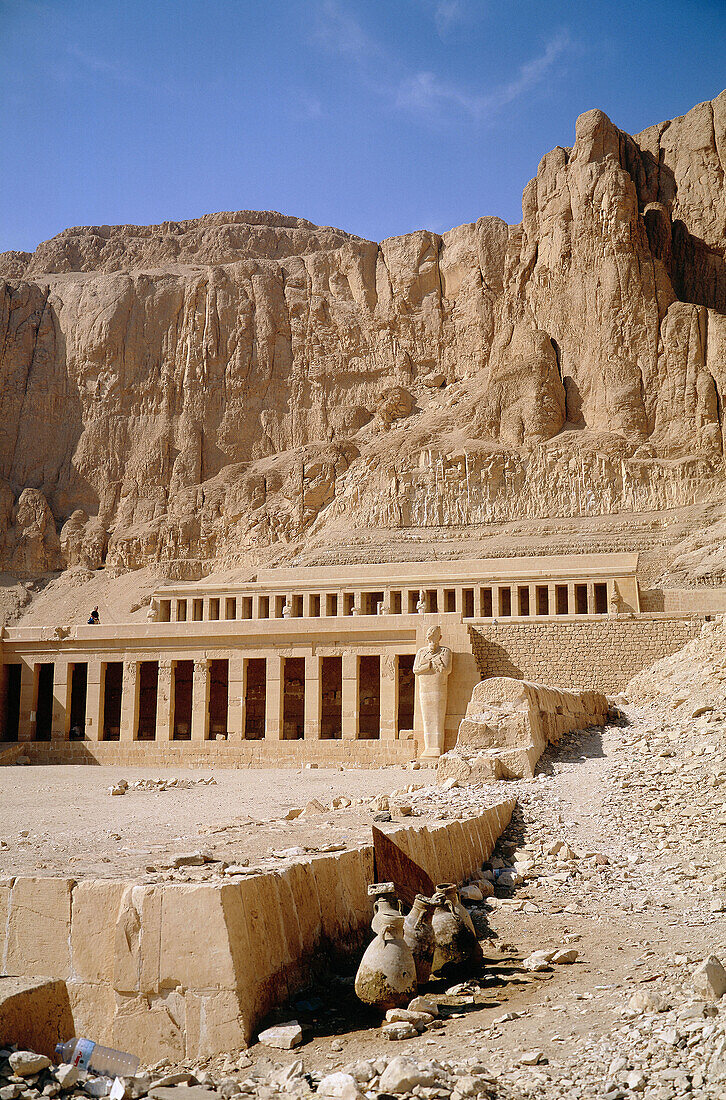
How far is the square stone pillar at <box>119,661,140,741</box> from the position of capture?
30375mm

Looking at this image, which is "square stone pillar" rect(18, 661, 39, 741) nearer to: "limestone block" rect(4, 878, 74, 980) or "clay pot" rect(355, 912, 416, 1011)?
"limestone block" rect(4, 878, 74, 980)

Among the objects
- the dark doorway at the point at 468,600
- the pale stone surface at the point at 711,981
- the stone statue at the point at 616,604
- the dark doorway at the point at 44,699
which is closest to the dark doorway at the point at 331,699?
the dark doorway at the point at 44,699

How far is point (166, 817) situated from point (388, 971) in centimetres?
844

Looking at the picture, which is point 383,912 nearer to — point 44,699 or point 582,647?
point 582,647

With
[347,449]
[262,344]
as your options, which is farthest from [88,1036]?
[262,344]

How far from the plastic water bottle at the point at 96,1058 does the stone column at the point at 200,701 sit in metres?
22.3

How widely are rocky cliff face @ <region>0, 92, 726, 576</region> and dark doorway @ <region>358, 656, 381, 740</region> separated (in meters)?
25.1

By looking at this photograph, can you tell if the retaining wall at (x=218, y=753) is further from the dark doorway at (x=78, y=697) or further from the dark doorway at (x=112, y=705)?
the dark doorway at (x=112, y=705)

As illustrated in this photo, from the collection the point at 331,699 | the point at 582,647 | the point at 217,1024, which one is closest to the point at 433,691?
the point at 582,647

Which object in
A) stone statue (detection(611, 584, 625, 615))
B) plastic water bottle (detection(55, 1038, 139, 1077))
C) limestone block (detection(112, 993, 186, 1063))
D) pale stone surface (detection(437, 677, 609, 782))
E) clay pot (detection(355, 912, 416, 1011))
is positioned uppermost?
stone statue (detection(611, 584, 625, 615))

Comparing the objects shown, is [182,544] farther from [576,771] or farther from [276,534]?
[576,771]

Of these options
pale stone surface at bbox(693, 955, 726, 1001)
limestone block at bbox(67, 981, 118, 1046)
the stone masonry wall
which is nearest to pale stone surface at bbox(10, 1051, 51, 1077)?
limestone block at bbox(67, 981, 118, 1046)

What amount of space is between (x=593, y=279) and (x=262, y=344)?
24613 millimetres

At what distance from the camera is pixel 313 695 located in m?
28.1
